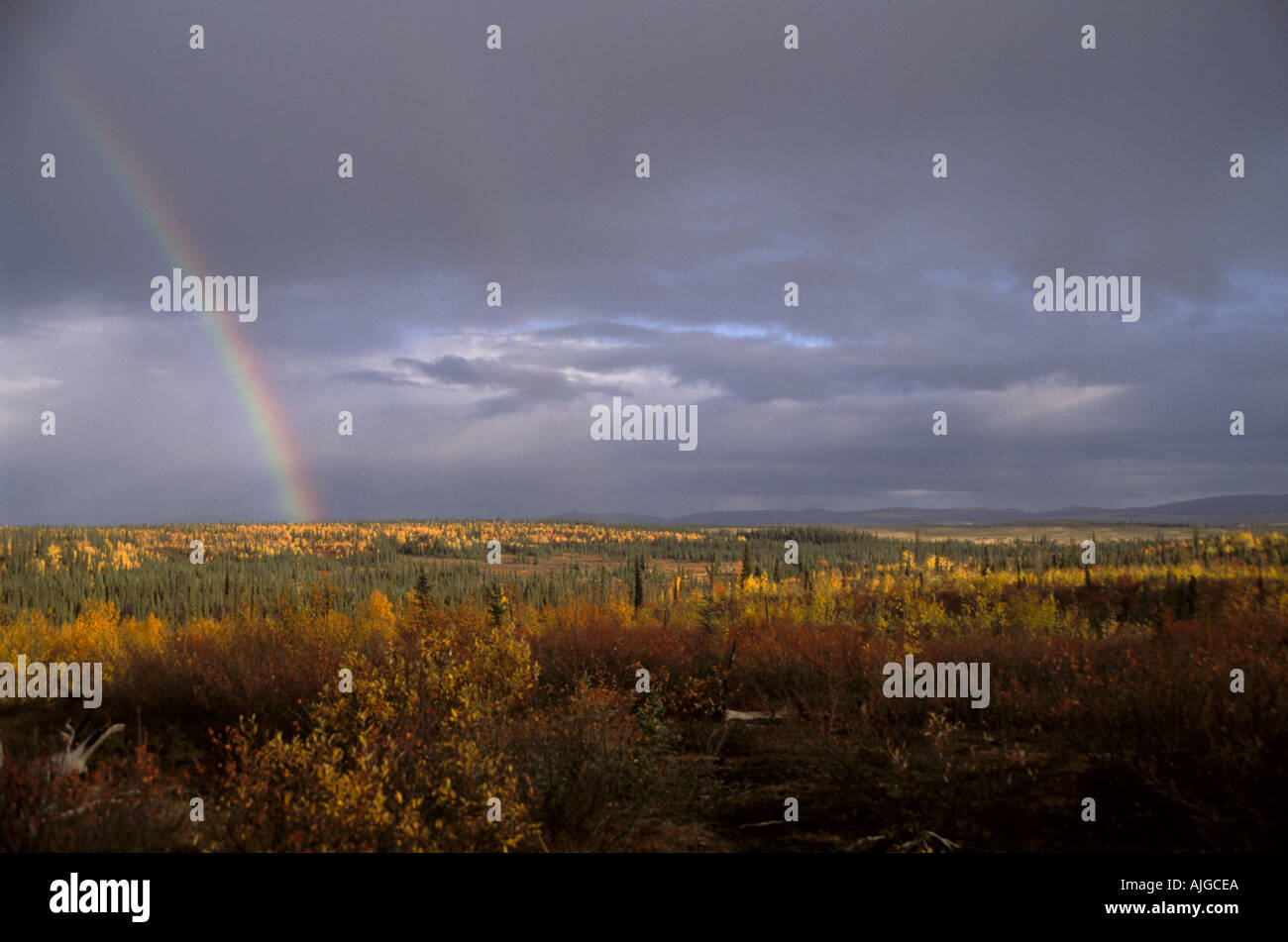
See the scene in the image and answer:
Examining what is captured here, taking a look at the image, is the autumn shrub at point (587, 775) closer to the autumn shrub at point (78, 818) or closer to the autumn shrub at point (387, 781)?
the autumn shrub at point (387, 781)

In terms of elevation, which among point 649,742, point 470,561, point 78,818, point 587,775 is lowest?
point 470,561

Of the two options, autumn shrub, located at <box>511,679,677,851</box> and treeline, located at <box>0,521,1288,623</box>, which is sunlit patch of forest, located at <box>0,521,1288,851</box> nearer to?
autumn shrub, located at <box>511,679,677,851</box>

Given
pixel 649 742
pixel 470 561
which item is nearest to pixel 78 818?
pixel 649 742

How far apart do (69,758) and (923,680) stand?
523 inches

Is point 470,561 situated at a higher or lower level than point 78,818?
lower

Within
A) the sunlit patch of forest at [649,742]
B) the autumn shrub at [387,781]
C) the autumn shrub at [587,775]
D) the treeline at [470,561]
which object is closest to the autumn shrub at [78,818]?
the sunlit patch of forest at [649,742]

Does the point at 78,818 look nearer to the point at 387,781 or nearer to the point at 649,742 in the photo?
the point at 387,781

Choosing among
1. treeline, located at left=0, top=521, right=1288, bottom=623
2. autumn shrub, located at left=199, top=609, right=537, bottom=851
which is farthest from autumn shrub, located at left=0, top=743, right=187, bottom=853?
treeline, located at left=0, top=521, right=1288, bottom=623

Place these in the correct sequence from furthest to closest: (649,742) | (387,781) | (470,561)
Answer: (470,561) → (649,742) → (387,781)

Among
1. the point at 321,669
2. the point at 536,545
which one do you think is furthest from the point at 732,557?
the point at 321,669

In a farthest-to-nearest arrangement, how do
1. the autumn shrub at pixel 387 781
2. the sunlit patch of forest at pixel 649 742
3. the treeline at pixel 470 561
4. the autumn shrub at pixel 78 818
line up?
the treeline at pixel 470 561, the sunlit patch of forest at pixel 649 742, the autumn shrub at pixel 387 781, the autumn shrub at pixel 78 818

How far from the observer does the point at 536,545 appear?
138 metres
